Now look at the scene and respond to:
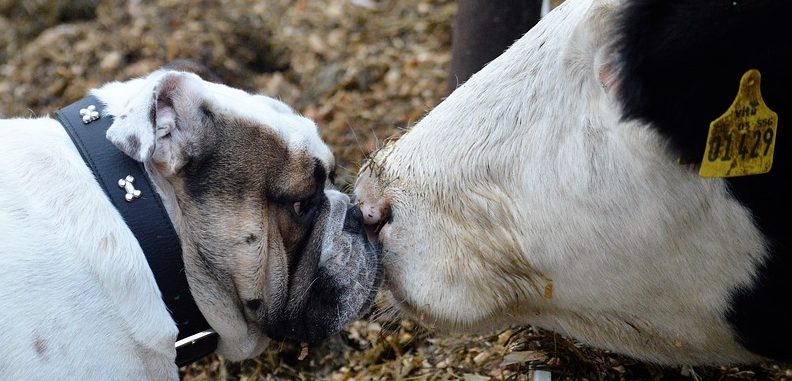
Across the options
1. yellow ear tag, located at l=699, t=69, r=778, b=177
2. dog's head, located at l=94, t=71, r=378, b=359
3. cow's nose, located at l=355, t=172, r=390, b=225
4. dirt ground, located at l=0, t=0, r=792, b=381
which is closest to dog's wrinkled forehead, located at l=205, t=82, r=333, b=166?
dog's head, located at l=94, t=71, r=378, b=359

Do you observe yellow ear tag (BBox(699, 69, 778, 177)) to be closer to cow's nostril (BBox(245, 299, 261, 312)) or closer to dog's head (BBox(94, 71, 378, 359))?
dog's head (BBox(94, 71, 378, 359))

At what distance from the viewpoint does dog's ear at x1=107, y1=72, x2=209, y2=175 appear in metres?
2.66

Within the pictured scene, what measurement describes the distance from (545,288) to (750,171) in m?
0.66

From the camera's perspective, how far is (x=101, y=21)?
5695 mm

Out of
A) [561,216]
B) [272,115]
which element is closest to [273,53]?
[272,115]

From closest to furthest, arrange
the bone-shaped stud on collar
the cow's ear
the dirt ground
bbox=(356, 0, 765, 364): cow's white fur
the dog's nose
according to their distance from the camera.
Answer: the cow's ear < bbox=(356, 0, 765, 364): cow's white fur < the bone-shaped stud on collar < the dog's nose < the dirt ground

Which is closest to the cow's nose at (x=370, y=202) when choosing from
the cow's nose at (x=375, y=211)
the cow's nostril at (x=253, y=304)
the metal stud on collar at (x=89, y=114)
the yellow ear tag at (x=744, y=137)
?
the cow's nose at (x=375, y=211)

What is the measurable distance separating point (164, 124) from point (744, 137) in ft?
4.68

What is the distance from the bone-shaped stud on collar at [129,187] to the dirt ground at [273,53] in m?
1.12

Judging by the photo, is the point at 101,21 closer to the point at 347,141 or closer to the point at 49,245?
the point at 347,141

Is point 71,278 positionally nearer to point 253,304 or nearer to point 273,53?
point 253,304

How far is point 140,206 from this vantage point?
2732 mm

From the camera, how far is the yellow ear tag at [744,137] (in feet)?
7.09

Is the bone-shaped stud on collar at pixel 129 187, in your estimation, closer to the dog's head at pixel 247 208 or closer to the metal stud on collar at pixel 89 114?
the dog's head at pixel 247 208
